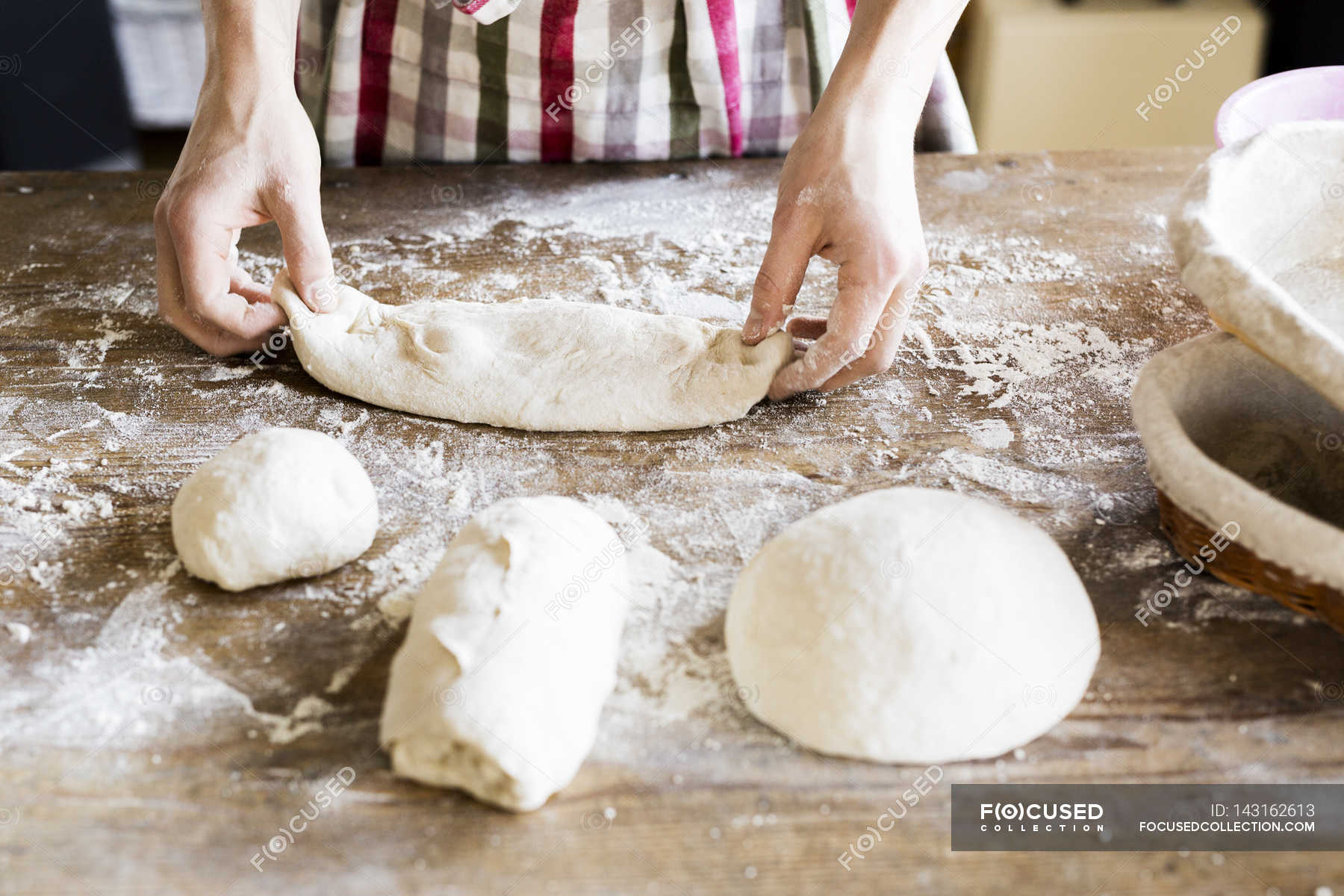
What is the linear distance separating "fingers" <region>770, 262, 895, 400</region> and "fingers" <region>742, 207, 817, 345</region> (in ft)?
0.24

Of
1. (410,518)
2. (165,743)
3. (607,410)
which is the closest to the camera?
(165,743)

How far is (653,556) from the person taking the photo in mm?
1363

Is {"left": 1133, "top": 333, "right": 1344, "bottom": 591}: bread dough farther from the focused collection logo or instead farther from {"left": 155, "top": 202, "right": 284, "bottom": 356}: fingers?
{"left": 155, "top": 202, "right": 284, "bottom": 356}: fingers

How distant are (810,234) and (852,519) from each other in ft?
1.68

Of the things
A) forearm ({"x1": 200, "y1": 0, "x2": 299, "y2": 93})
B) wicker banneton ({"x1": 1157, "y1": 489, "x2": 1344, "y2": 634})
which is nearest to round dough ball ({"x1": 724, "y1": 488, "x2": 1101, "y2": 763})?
wicker banneton ({"x1": 1157, "y1": 489, "x2": 1344, "y2": 634})

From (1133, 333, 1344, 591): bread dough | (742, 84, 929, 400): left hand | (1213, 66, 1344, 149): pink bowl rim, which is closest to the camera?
(1133, 333, 1344, 591): bread dough

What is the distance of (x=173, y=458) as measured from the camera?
1.52 meters

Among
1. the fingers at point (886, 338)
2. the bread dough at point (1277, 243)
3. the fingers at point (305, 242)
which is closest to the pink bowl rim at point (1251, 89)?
the bread dough at point (1277, 243)

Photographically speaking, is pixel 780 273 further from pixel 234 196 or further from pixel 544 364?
pixel 234 196

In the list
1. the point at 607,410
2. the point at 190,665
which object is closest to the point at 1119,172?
the point at 607,410

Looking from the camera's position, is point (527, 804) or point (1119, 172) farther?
point (1119, 172)

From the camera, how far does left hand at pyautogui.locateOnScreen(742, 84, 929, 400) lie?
1465 millimetres

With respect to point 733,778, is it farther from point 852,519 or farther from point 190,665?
point 190,665

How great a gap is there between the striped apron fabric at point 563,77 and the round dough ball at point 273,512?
39.9 inches
